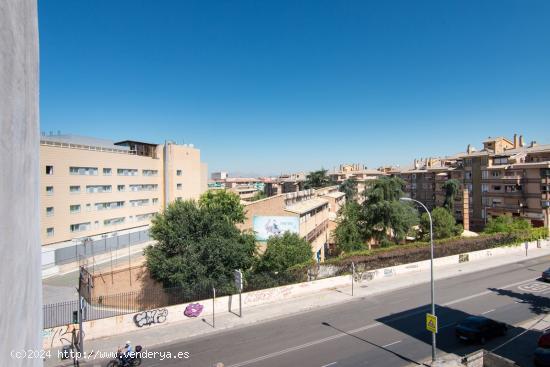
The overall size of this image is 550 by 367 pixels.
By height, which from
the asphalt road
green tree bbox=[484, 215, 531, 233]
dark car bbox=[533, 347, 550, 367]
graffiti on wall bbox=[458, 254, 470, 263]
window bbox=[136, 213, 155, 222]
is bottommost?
graffiti on wall bbox=[458, 254, 470, 263]

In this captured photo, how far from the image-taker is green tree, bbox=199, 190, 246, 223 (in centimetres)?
3659

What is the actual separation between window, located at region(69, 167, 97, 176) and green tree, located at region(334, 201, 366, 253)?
102 feet

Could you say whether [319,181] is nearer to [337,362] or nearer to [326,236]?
[326,236]

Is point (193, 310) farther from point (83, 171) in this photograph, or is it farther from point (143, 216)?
point (143, 216)

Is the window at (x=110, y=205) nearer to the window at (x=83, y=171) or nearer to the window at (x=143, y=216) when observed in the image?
the window at (x=143, y=216)

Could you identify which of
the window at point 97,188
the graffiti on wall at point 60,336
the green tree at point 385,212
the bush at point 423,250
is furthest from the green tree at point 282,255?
the window at point 97,188

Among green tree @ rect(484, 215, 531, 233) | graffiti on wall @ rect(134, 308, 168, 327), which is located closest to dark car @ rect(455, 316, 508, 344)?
graffiti on wall @ rect(134, 308, 168, 327)

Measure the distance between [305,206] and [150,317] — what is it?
85.9 ft

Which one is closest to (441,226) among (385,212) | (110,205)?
(385,212)

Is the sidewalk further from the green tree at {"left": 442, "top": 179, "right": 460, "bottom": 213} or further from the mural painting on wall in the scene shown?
the green tree at {"left": 442, "top": 179, "right": 460, "bottom": 213}

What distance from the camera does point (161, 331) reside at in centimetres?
2017

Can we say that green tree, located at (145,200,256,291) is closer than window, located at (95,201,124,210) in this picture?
Yes

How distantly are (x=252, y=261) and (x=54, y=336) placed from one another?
542 inches

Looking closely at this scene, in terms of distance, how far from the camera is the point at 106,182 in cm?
4472
